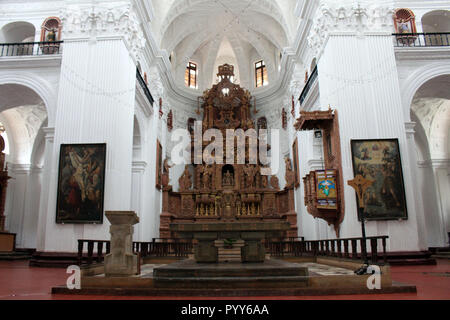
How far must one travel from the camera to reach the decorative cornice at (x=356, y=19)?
1096cm

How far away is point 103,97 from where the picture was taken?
35.6 feet

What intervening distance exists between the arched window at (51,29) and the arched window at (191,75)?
1001 centimetres

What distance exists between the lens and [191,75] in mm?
22891

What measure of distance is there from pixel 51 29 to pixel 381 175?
1156cm

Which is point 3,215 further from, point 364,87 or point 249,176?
point 364,87

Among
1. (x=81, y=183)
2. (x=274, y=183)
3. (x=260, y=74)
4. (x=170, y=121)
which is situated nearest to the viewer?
(x=81, y=183)

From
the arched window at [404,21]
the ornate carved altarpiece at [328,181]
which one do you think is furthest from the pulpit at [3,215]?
the arched window at [404,21]

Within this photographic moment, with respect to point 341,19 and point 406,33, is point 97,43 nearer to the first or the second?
point 341,19

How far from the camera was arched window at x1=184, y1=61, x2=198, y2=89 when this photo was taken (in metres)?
22.5

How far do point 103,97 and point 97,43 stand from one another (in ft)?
5.80

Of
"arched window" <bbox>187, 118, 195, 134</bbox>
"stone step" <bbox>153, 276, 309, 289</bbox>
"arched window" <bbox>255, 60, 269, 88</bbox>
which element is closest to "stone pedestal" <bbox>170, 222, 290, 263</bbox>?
"stone step" <bbox>153, 276, 309, 289</bbox>

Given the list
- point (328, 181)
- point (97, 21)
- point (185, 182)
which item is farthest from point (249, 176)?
point (97, 21)

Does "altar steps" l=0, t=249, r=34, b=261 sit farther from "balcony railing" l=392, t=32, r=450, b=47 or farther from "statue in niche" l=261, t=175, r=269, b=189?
"balcony railing" l=392, t=32, r=450, b=47

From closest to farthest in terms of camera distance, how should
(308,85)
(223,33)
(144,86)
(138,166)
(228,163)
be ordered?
(308,85)
(144,86)
(138,166)
(228,163)
(223,33)
